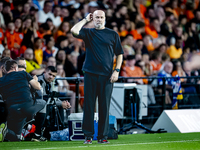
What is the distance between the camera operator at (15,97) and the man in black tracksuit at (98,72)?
120 centimetres

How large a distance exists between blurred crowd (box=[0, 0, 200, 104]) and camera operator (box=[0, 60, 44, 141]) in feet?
6.29

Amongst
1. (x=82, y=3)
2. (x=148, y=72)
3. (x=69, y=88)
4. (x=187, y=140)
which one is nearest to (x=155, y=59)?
(x=148, y=72)

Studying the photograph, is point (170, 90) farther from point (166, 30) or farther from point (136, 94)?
point (166, 30)

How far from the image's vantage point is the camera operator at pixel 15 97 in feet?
22.7

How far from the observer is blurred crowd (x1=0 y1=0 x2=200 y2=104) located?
1004 cm

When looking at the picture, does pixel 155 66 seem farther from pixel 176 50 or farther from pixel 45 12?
pixel 45 12

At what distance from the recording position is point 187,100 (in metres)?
10.7

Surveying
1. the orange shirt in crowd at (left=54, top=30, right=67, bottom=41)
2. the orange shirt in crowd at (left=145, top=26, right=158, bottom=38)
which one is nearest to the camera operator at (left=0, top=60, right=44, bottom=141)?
the orange shirt in crowd at (left=54, top=30, right=67, bottom=41)

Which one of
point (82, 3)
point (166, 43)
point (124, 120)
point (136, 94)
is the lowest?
point (124, 120)

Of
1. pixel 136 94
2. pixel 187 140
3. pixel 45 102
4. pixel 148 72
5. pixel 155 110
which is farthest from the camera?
pixel 148 72

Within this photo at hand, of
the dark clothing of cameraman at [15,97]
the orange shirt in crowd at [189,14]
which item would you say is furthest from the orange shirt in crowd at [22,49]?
the orange shirt in crowd at [189,14]

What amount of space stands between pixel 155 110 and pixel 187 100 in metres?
1.16

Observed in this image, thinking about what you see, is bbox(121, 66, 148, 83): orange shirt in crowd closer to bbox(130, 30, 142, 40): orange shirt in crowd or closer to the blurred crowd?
the blurred crowd

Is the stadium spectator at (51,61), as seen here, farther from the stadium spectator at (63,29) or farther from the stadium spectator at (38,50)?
the stadium spectator at (63,29)
